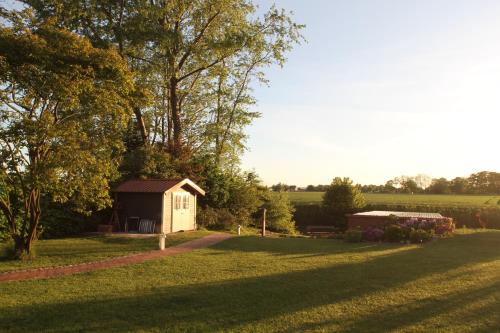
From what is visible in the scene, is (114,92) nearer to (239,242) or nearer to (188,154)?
(239,242)

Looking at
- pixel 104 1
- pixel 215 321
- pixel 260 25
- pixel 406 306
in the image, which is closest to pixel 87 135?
pixel 215 321

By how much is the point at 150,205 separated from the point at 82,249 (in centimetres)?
635

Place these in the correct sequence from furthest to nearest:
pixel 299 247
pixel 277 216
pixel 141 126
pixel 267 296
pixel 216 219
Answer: pixel 277 216, pixel 141 126, pixel 216 219, pixel 299 247, pixel 267 296

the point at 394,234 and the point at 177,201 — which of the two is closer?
the point at 394,234

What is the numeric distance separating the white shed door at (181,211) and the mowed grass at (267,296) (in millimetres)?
8272

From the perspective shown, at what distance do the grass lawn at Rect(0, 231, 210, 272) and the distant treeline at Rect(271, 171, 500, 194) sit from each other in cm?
5714

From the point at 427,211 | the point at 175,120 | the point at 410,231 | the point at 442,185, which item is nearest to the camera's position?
the point at 410,231

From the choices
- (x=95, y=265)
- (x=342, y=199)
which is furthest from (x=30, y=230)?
(x=342, y=199)

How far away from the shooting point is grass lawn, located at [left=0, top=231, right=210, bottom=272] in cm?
1304

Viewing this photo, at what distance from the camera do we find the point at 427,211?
37.4 m

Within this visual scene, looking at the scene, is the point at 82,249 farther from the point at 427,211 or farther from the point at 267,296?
the point at 427,211

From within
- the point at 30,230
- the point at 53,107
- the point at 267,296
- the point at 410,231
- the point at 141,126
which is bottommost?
the point at 267,296

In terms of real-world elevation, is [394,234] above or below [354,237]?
above

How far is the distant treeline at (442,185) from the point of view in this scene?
82500mm
